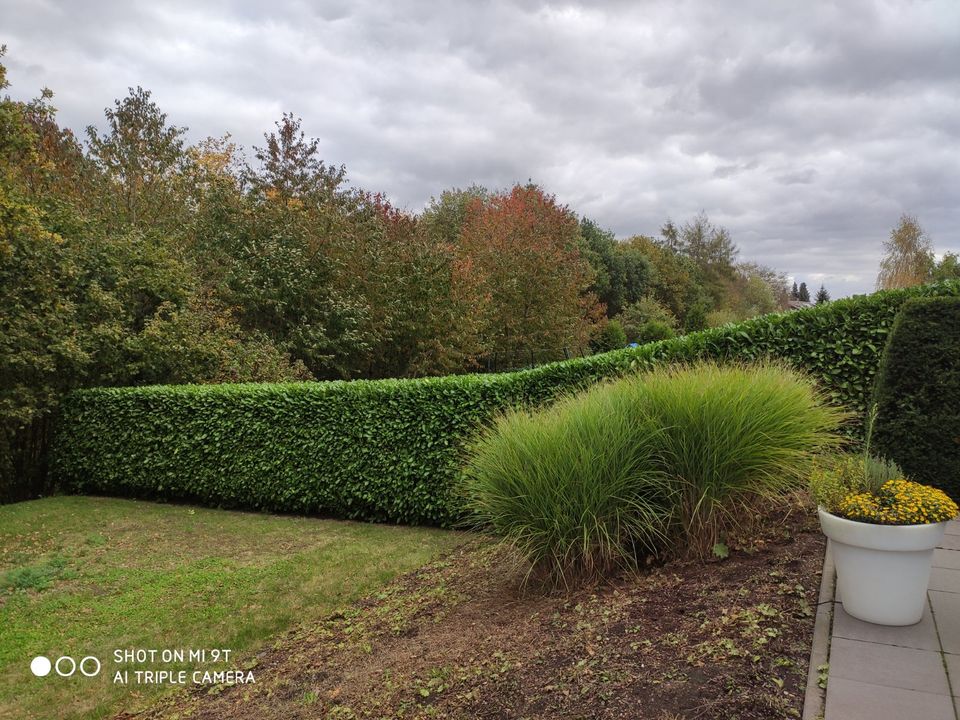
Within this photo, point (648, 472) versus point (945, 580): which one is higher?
point (648, 472)

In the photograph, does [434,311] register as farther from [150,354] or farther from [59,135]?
[59,135]

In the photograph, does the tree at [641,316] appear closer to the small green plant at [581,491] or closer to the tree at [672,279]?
the tree at [672,279]

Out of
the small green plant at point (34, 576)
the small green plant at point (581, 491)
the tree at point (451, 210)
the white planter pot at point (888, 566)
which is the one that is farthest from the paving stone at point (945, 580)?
the tree at point (451, 210)

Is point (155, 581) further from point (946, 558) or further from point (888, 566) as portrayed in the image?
point (946, 558)

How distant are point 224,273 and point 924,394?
40.5 feet

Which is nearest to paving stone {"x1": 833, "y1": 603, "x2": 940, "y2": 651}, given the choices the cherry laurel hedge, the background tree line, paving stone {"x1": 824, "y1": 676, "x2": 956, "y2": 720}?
paving stone {"x1": 824, "y1": 676, "x2": 956, "y2": 720}

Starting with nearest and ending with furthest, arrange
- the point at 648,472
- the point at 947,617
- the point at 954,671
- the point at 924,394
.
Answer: the point at 954,671, the point at 947,617, the point at 648,472, the point at 924,394

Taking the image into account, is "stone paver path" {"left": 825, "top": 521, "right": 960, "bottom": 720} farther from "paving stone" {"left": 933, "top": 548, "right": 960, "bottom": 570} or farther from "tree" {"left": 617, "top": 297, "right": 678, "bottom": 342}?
"tree" {"left": 617, "top": 297, "right": 678, "bottom": 342}

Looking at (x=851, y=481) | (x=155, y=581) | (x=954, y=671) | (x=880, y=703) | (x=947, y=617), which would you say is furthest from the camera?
(x=155, y=581)

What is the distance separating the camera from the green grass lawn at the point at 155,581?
3713mm

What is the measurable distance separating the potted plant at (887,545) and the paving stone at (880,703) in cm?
51

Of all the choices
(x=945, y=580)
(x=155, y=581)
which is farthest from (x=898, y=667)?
(x=155, y=581)

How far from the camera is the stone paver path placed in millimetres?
2078

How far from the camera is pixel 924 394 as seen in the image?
424 cm
